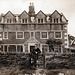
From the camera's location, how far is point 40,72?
1172 centimetres

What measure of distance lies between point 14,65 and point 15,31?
6.57 ft

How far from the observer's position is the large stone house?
1391 centimetres

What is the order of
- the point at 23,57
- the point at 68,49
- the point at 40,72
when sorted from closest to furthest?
the point at 40,72, the point at 23,57, the point at 68,49

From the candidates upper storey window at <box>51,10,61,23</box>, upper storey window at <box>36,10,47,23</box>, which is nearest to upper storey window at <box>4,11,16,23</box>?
upper storey window at <box>36,10,47,23</box>

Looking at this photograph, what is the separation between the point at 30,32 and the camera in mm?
13953

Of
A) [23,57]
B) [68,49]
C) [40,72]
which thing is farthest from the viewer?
[68,49]

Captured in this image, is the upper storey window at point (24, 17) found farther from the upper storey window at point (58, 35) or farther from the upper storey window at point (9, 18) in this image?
the upper storey window at point (58, 35)

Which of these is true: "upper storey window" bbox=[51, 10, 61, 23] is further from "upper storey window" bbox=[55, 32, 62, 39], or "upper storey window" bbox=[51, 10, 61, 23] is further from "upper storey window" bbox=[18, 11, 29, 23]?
"upper storey window" bbox=[18, 11, 29, 23]

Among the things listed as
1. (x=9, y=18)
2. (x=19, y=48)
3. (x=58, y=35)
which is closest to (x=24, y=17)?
(x=9, y=18)

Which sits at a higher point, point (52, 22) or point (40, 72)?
point (52, 22)

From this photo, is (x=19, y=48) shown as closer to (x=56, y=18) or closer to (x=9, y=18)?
(x=9, y=18)

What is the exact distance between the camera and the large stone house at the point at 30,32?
13.9 m

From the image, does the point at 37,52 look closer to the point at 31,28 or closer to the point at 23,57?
the point at 23,57

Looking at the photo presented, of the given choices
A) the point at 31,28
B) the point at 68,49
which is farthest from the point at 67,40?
the point at 31,28
